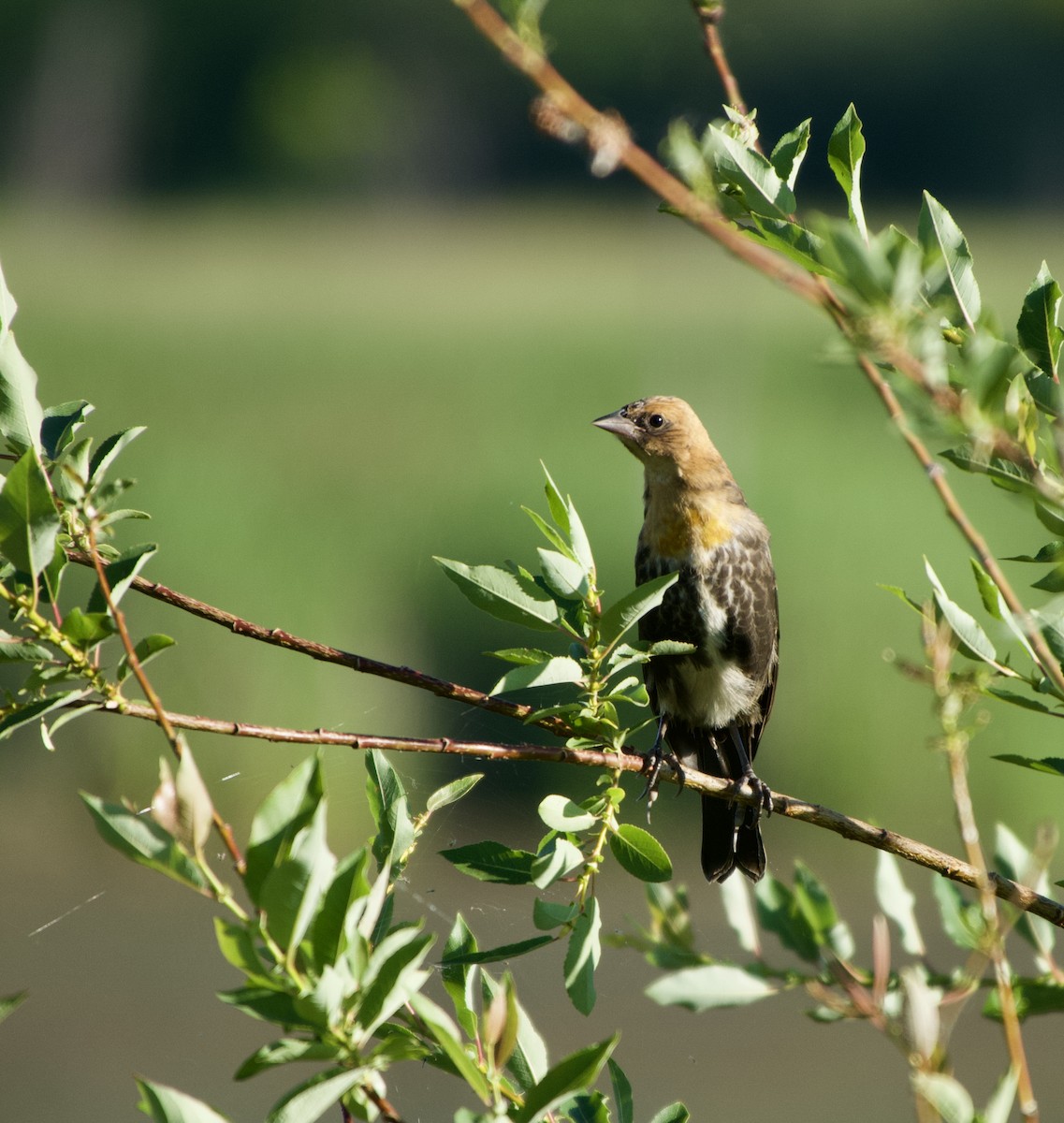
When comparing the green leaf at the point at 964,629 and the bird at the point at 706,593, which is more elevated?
the green leaf at the point at 964,629

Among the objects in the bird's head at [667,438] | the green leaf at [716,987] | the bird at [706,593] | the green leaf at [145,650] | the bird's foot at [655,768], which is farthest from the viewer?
the bird's head at [667,438]

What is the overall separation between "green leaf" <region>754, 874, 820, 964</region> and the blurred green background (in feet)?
1.18

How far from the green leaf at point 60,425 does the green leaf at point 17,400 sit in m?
0.11

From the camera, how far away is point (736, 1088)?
995cm

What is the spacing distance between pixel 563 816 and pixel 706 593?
182 centimetres

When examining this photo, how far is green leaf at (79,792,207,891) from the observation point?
3.20ft

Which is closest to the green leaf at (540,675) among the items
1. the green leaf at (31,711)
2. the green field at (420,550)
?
the green leaf at (31,711)

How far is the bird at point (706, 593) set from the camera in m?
3.22

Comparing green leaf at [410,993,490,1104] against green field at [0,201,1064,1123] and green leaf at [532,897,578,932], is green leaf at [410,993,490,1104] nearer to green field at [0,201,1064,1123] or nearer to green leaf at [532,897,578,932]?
green leaf at [532,897,578,932]

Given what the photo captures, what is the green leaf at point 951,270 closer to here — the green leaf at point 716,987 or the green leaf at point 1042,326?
the green leaf at point 1042,326

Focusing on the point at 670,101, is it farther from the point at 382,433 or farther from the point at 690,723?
the point at 690,723

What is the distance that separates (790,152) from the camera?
133cm

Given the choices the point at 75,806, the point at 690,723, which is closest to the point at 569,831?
the point at 690,723

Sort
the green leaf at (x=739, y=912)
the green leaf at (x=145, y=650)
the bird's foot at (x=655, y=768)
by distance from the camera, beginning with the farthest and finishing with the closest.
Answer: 1. the bird's foot at (x=655, y=768)
2. the green leaf at (x=739, y=912)
3. the green leaf at (x=145, y=650)
